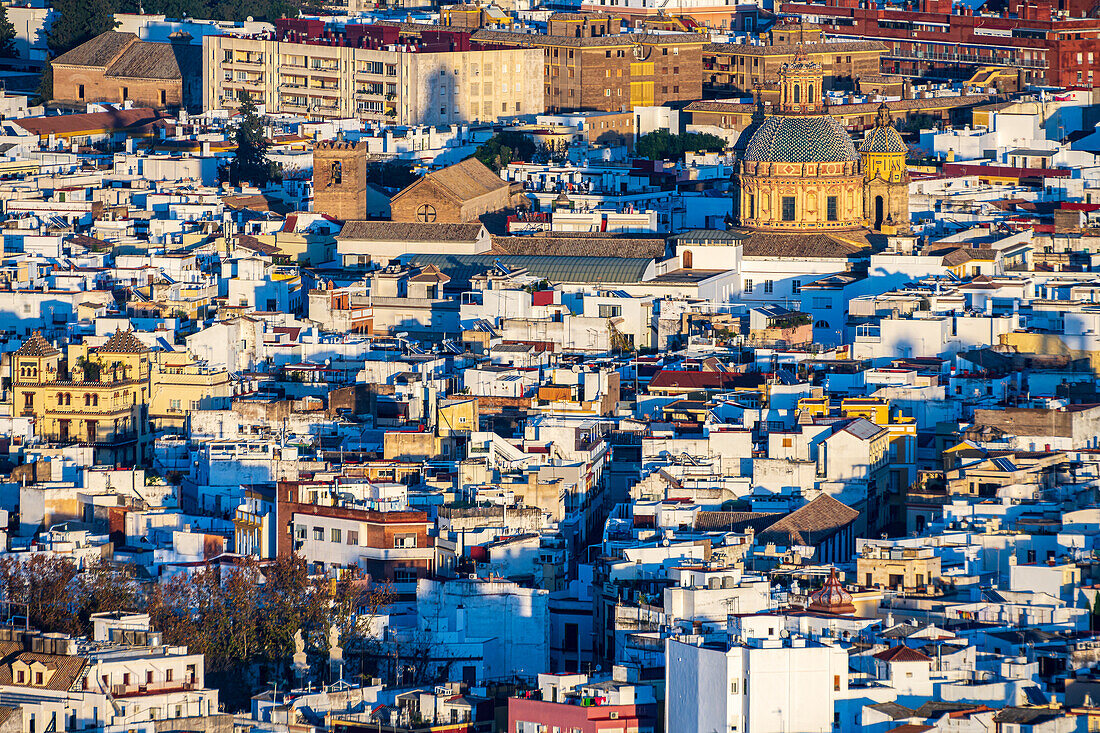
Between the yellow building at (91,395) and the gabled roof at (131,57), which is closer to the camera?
the yellow building at (91,395)

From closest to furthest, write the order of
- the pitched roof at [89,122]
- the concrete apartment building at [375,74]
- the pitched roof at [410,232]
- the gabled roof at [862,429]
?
the gabled roof at [862,429]
the pitched roof at [410,232]
the pitched roof at [89,122]
the concrete apartment building at [375,74]

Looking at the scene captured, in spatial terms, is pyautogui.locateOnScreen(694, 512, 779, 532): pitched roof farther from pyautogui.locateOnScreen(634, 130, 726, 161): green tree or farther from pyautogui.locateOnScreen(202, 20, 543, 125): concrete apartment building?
pyautogui.locateOnScreen(202, 20, 543, 125): concrete apartment building

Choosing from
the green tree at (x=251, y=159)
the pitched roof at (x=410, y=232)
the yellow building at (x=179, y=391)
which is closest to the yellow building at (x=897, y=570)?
the yellow building at (x=179, y=391)

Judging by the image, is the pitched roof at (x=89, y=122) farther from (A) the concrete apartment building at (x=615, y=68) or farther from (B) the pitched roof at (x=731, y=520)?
(B) the pitched roof at (x=731, y=520)

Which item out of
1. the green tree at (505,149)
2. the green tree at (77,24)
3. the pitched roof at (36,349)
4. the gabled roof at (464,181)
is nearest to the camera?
the pitched roof at (36,349)

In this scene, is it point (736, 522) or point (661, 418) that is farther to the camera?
point (661, 418)

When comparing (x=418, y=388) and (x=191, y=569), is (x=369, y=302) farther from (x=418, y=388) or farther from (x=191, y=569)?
(x=191, y=569)

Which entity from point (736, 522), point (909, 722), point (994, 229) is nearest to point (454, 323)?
point (994, 229)
